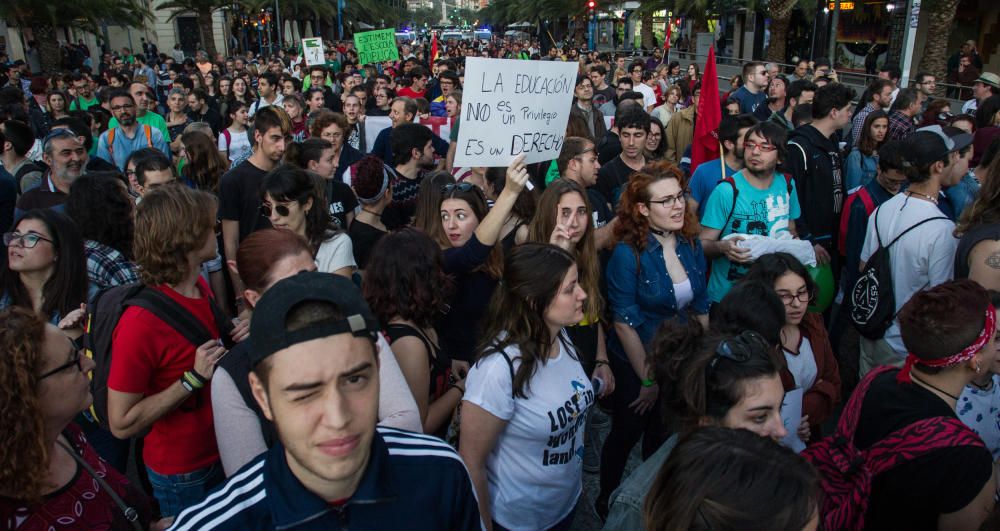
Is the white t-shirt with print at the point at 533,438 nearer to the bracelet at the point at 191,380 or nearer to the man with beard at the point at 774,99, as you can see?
the bracelet at the point at 191,380

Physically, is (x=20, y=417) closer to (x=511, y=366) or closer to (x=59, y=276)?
(x=511, y=366)

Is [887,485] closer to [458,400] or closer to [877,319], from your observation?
[458,400]

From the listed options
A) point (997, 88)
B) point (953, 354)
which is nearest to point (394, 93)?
point (997, 88)

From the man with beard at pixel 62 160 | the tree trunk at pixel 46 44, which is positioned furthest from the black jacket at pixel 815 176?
the tree trunk at pixel 46 44

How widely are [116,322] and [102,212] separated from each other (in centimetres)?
145

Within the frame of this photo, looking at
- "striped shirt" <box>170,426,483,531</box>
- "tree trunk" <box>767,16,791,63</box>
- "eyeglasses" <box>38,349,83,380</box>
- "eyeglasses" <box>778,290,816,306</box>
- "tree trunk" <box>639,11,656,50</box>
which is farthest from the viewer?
"tree trunk" <box>639,11,656,50</box>

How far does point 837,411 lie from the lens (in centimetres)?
487

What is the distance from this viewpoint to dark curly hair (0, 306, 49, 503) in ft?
5.94

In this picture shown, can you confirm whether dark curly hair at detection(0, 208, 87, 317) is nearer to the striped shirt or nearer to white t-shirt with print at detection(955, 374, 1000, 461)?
the striped shirt

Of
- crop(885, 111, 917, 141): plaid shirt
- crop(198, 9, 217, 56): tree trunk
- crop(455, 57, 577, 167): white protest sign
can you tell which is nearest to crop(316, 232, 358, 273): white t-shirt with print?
crop(455, 57, 577, 167): white protest sign

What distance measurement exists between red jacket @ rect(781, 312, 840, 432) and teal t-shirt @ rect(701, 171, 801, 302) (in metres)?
0.99

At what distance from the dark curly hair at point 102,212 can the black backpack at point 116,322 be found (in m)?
1.23

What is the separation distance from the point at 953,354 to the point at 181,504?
2.92 m

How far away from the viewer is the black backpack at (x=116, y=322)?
2.59m
